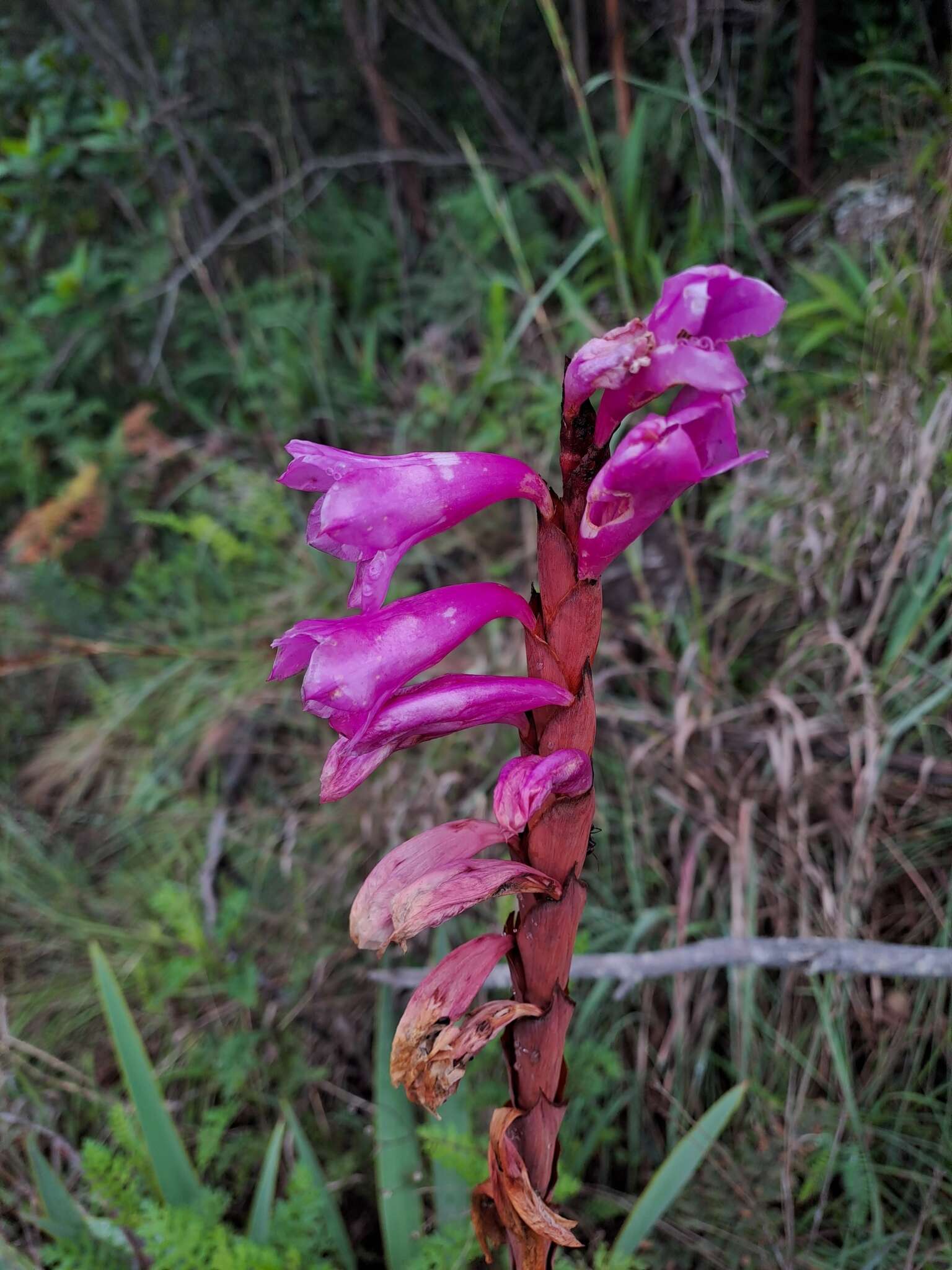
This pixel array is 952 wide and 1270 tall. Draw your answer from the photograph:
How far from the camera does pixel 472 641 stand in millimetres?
2123

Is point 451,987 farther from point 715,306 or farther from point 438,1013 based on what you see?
point 715,306

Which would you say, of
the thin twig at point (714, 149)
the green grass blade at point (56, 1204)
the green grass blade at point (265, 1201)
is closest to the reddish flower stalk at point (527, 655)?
the green grass blade at point (265, 1201)

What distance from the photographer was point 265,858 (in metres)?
1.79

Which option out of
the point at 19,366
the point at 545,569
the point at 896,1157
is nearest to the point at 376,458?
the point at 545,569

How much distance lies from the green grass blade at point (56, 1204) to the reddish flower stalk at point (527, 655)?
672 mm

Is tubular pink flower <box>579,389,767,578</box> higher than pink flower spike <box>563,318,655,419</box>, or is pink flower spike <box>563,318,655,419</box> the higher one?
pink flower spike <box>563,318,655,419</box>

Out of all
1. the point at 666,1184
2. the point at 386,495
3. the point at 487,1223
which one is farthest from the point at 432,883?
the point at 666,1184

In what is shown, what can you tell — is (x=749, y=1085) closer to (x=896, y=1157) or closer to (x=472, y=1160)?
(x=896, y=1157)

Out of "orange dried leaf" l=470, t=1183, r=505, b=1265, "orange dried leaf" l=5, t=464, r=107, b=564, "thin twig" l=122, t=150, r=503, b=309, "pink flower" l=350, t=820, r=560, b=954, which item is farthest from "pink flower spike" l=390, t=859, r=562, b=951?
"orange dried leaf" l=5, t=464, r=107, b=564

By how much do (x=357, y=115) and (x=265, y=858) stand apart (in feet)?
9.57

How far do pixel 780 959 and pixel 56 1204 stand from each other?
37.1 inches

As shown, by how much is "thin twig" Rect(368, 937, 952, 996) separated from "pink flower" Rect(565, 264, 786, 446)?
79cm

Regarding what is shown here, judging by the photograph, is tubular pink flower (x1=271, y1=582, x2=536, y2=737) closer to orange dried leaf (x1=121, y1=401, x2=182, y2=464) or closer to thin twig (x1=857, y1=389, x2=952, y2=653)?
thin twig (x1=857, y1=389, x2=952, y2=653)

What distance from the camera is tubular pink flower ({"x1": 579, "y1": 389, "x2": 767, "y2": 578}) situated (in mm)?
523
